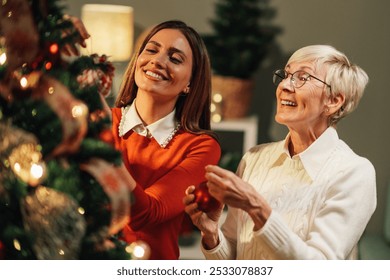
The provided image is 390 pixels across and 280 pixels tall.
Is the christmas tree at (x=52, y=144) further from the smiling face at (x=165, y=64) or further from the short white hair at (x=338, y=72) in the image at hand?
the short white hair at (x=338, y=72)

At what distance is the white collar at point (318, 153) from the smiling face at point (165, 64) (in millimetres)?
235

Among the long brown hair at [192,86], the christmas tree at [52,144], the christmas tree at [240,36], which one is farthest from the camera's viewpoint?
the christmas tree at [240,36]

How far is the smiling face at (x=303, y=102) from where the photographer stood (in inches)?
40.2

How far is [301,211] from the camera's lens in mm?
1031

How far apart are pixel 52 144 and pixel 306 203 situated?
1.38ft

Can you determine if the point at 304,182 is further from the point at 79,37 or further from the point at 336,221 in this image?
the point at 79,37

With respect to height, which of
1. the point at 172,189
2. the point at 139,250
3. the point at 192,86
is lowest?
the point at 139,250

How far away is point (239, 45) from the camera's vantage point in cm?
122

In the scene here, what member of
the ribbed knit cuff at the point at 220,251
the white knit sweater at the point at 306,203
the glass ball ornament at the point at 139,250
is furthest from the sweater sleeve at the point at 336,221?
the glass ball ornament at the point at 139,250

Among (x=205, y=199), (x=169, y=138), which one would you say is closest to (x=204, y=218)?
(x=205, y=199)

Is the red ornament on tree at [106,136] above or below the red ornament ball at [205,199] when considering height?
above
